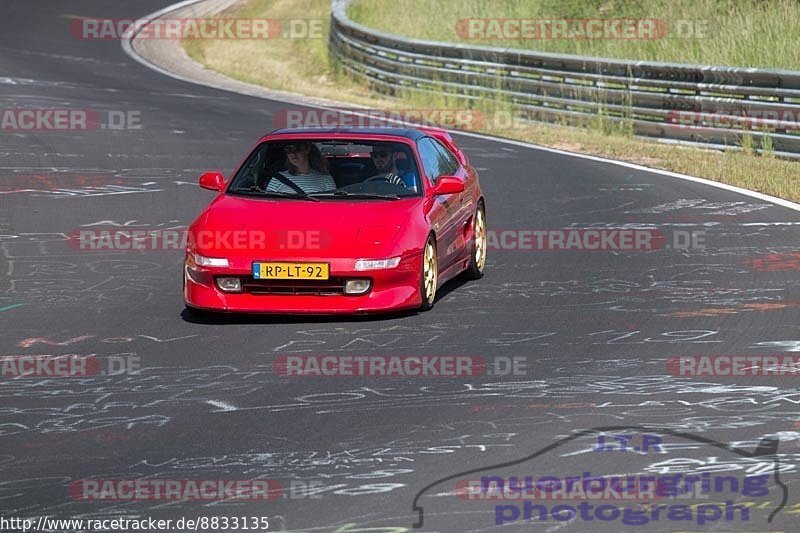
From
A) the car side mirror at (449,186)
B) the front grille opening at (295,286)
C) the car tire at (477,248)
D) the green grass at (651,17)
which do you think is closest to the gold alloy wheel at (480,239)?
the car tire at (477,248)

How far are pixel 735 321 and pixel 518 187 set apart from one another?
24.4 feet

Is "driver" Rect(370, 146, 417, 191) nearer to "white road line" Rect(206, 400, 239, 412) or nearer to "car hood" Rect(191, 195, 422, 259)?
"car hood" Rect(191, 195, 422, 259)

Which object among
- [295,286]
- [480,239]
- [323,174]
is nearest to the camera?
[295,286]

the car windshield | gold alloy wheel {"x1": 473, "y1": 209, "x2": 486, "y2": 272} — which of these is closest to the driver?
the car windshield

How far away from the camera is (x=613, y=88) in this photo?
78.1 feet

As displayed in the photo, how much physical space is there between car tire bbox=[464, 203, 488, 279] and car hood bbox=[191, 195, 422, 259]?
44.8 inches

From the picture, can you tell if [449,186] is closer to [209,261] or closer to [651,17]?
[209,261]

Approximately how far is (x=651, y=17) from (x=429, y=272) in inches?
884

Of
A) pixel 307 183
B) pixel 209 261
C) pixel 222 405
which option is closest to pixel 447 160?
pixel 307 183

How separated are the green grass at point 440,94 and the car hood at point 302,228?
23.4 feet

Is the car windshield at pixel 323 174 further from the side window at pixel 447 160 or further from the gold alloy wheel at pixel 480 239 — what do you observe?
the gold alloy wheel at pixel 480 239

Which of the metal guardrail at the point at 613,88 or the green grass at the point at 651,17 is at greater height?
the green grass at the point at 651,17

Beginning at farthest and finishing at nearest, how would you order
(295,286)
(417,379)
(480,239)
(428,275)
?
(480,239) < (428,275) < (295,286) < (417,379)

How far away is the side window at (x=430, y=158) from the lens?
12.2 metres
